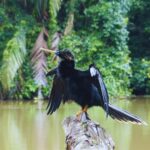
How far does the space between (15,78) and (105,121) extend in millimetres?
5312

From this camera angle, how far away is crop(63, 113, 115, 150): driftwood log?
206 cm

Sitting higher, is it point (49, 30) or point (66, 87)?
point (49, 30)

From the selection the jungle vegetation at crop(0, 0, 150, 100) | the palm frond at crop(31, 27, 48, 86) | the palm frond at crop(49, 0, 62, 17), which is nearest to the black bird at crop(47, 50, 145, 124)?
the palm frond at crop(31, 27, 48, 86)

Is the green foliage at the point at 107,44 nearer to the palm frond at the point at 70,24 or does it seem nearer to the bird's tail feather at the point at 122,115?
the palm frond at the point at 70,24

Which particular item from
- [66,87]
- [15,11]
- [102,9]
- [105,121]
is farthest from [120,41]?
[66,87]

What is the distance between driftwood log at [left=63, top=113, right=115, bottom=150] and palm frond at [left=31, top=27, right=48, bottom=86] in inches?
452

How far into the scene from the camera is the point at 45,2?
15.0m

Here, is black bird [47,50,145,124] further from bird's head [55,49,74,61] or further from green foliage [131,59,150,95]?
green foliage [131,59,150,95]

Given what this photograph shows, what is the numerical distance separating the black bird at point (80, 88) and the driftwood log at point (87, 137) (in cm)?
27

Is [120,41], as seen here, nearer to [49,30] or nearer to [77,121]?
[49,30]

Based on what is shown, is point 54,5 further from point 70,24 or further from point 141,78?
point 141,78

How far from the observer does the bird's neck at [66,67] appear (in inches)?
110

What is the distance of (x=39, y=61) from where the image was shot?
14.5 meters

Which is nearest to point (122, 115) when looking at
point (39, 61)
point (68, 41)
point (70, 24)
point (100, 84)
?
point (100, 84)
